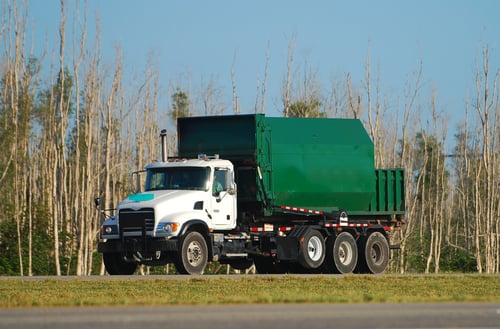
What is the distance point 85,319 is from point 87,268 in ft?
89.2

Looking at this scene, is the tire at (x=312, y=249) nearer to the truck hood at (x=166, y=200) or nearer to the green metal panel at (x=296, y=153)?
the green metal panel at (x=296, y=153)

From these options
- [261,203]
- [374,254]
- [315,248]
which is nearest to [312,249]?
[315,248]

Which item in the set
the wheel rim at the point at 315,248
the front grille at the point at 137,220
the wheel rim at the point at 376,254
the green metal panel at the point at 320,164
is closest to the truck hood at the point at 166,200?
the front grille at the point at 137,220

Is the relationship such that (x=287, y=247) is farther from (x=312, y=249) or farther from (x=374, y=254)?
(x=374, y=254)

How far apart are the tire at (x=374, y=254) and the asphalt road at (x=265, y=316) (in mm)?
15975

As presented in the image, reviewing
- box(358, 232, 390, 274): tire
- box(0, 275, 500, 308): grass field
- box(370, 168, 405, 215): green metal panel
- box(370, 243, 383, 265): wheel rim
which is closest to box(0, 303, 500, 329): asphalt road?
box(0, 275, 500, 308): grass field

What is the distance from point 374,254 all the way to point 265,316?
19298mm

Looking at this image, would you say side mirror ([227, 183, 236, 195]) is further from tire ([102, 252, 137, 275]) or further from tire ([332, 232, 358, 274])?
tire ([332, 232, 358, 274])

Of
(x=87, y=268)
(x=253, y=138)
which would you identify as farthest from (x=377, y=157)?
(x=253, y=138)

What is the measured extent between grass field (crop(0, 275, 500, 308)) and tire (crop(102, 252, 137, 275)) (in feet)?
11.8

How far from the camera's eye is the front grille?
2892 centimetres

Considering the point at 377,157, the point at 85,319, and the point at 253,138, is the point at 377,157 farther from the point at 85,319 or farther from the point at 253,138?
the point at 85,319

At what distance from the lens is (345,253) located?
108 ft

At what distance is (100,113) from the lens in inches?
1864
